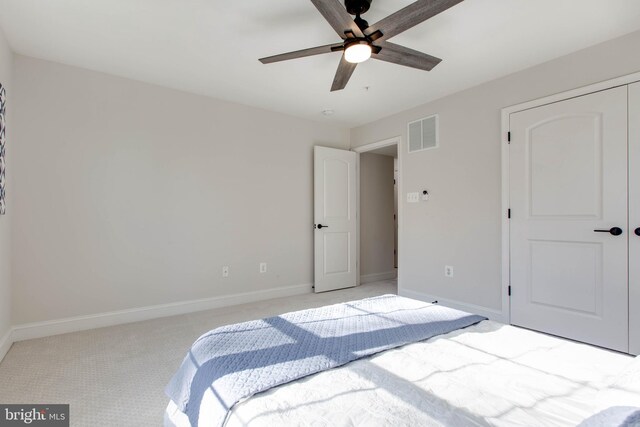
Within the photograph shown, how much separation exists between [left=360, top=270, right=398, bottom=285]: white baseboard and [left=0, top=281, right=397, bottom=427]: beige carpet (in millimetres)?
2207

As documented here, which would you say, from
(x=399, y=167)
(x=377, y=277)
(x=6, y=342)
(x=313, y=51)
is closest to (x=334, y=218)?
(x=399, y=167)

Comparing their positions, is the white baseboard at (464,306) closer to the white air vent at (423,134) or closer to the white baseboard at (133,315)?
the white baseboard at (133,315)

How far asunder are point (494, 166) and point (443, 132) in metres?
0.72

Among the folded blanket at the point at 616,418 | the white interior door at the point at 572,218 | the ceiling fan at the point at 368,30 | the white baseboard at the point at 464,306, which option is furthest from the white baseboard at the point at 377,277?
the folded blanket at the point at 616,418

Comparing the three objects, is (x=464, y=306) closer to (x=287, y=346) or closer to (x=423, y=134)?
(x=423, y=134)

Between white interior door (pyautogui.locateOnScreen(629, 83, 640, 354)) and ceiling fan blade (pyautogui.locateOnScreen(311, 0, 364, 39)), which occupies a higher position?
ceiling fan blade (pyautogui.locateOnScreen(311, 0, 364, 39))

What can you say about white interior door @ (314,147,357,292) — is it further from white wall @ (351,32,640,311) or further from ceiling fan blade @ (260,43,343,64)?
ceiling fan blade @ (260,43,343,64)

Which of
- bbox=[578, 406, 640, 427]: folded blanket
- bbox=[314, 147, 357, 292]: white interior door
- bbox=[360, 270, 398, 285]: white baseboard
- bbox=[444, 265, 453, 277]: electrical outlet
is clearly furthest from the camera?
bbox=[360, 270, 398, 285]: white baseboard

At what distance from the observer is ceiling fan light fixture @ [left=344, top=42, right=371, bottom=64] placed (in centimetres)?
193

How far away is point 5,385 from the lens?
6.45ft

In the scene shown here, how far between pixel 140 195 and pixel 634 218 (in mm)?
4265

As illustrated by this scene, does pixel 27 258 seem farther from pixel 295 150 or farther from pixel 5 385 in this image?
pixel 295 150

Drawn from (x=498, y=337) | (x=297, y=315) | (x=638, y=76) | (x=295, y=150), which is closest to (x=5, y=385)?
(x=297, y=315)

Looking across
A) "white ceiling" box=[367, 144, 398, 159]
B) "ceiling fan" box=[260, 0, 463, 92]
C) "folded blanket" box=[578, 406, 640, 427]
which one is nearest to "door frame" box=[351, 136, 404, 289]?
"white ceiling" box=[367, 144, 398, 159]
